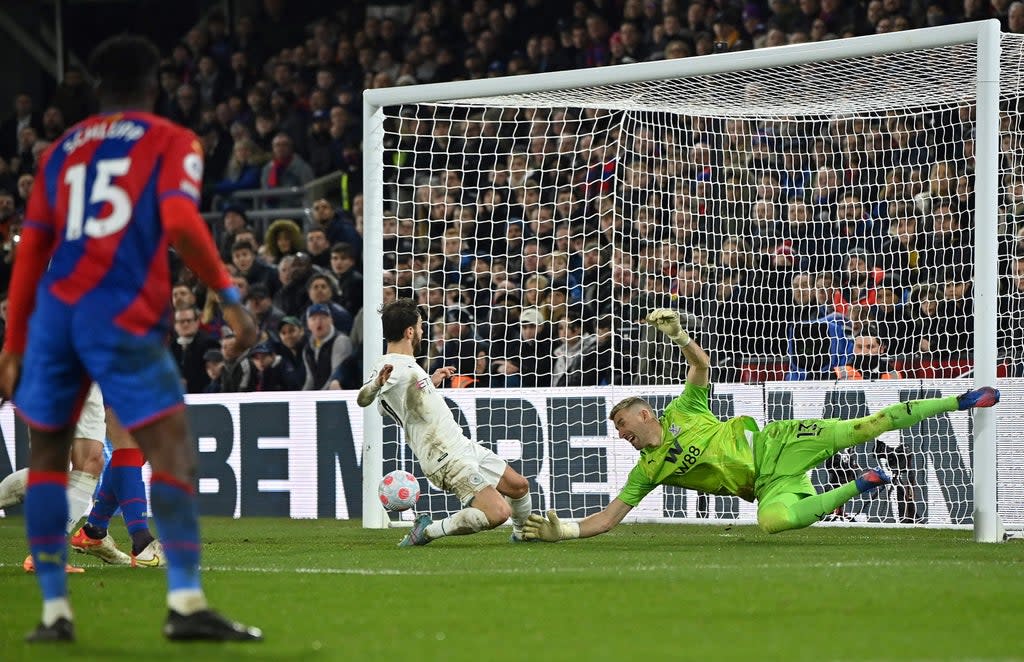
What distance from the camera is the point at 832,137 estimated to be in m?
11.9

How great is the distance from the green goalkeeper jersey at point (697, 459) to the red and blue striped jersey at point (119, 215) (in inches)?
174

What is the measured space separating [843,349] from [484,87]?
11.4 ft

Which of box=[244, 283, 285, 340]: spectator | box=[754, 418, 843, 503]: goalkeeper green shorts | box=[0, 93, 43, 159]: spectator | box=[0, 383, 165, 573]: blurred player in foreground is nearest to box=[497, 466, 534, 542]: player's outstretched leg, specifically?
box=[754, 418, 843, 503]: goalkeeper green shorts

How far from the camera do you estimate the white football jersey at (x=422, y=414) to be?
9078mm

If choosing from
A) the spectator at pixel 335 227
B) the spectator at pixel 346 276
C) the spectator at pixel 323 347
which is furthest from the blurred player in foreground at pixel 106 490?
→ the spectator at pixel 335 227

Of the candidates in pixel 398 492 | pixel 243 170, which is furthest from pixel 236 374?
pixel 398 492

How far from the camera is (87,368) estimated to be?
470cm

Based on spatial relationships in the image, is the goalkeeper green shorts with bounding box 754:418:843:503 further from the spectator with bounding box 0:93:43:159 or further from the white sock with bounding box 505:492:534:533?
the spectator with bounding box 0:93:43:159

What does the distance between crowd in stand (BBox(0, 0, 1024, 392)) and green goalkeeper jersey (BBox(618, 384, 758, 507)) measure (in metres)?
2.72

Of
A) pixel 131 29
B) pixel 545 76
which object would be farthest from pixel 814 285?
pixel 131 29

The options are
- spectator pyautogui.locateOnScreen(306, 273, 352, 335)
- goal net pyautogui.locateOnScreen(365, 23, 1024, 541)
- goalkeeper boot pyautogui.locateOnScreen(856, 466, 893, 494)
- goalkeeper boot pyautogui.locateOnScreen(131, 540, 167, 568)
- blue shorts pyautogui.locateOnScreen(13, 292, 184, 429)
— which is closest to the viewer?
blue shorts pyautogui.locateOnScreen(13, 292, 184, 429)

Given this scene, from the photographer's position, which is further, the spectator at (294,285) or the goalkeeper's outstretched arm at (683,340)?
the spectator at (294,285)

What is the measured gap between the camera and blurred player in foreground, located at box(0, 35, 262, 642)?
464 cm

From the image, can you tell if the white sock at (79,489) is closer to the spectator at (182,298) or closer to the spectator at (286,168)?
the spectator at (182,298)
